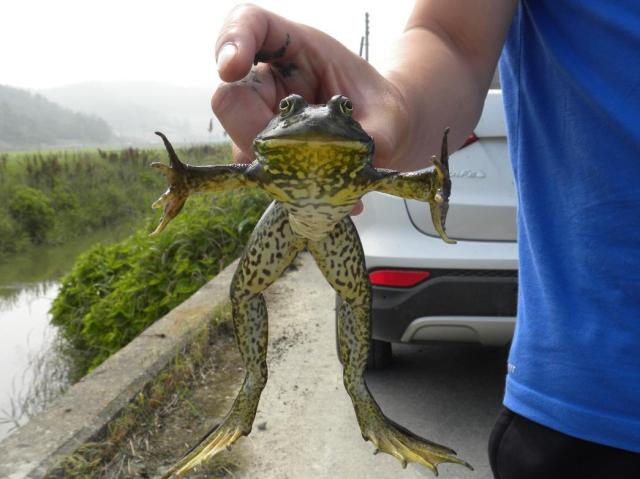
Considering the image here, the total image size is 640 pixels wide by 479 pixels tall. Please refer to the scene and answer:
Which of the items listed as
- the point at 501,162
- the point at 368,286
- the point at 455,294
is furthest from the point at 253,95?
the point at 455,294

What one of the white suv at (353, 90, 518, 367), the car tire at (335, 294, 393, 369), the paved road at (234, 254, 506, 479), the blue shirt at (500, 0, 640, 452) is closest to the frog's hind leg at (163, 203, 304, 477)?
the blue shirt at (500, 0, 640, 452)

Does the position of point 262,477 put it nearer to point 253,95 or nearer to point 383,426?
A: point 383,426

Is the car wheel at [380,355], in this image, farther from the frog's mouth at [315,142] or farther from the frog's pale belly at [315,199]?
the frog's mouth at [315,142]

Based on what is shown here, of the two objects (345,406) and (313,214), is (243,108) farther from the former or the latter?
(345,406)

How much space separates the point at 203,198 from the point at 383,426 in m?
6.28

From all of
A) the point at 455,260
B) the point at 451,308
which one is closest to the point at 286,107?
the point at 455,260

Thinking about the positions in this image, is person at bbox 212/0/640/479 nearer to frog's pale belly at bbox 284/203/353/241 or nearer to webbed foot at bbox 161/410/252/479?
frog's pale belly at bbox 284/203/353/241

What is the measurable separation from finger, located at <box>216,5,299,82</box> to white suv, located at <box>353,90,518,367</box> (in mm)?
1649

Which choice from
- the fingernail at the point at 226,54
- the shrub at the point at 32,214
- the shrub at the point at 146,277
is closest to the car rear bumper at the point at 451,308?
the fingernail at the point at 226,54

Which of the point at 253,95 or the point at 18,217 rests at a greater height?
the point at 253,95

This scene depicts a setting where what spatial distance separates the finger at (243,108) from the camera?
89 centimetres

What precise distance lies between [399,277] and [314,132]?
7.43ft

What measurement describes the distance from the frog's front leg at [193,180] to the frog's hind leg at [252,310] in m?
0.10

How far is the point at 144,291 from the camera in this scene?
18.2ft
